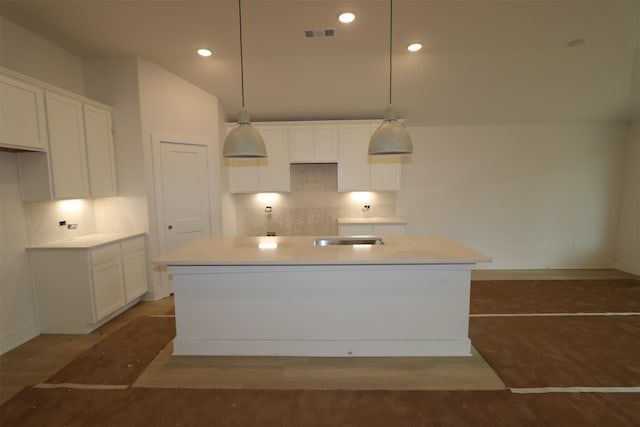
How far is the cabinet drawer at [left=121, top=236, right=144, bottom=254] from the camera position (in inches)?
133

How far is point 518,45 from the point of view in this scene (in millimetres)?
3164

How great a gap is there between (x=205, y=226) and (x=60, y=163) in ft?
5.81

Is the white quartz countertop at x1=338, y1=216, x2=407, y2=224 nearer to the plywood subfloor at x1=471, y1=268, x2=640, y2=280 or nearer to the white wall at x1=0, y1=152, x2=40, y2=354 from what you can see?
the plywood subfloor at x1=471, y1=268, x2=640, y2=280

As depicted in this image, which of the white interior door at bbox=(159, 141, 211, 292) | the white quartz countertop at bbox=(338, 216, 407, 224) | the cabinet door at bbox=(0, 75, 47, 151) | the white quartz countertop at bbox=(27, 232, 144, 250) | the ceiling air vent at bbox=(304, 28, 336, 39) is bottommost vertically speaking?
the white quartz countertop at bbox=(27, 232, 144, 250)

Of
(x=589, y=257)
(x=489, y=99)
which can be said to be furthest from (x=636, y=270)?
(x=489, y=99)

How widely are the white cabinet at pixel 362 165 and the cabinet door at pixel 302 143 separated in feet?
1.58

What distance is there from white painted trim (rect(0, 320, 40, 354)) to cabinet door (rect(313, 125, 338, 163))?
3950 mm

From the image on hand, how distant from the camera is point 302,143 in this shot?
15.2ft

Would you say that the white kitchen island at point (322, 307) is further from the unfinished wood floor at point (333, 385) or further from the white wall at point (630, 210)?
the white wall at point (630, 210)

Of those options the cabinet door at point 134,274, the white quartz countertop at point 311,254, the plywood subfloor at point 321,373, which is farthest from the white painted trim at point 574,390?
the cabinet door at point 134,274

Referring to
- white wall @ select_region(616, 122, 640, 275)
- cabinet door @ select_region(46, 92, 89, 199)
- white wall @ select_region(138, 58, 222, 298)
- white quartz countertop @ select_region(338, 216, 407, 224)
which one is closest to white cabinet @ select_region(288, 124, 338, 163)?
white quartz countertop @ select_region(338, 216, 407, 224)

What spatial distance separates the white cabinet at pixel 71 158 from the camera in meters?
2.81

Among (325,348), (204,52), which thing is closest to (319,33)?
(204,52)

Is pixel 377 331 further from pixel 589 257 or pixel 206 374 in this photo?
pixel 589 257
